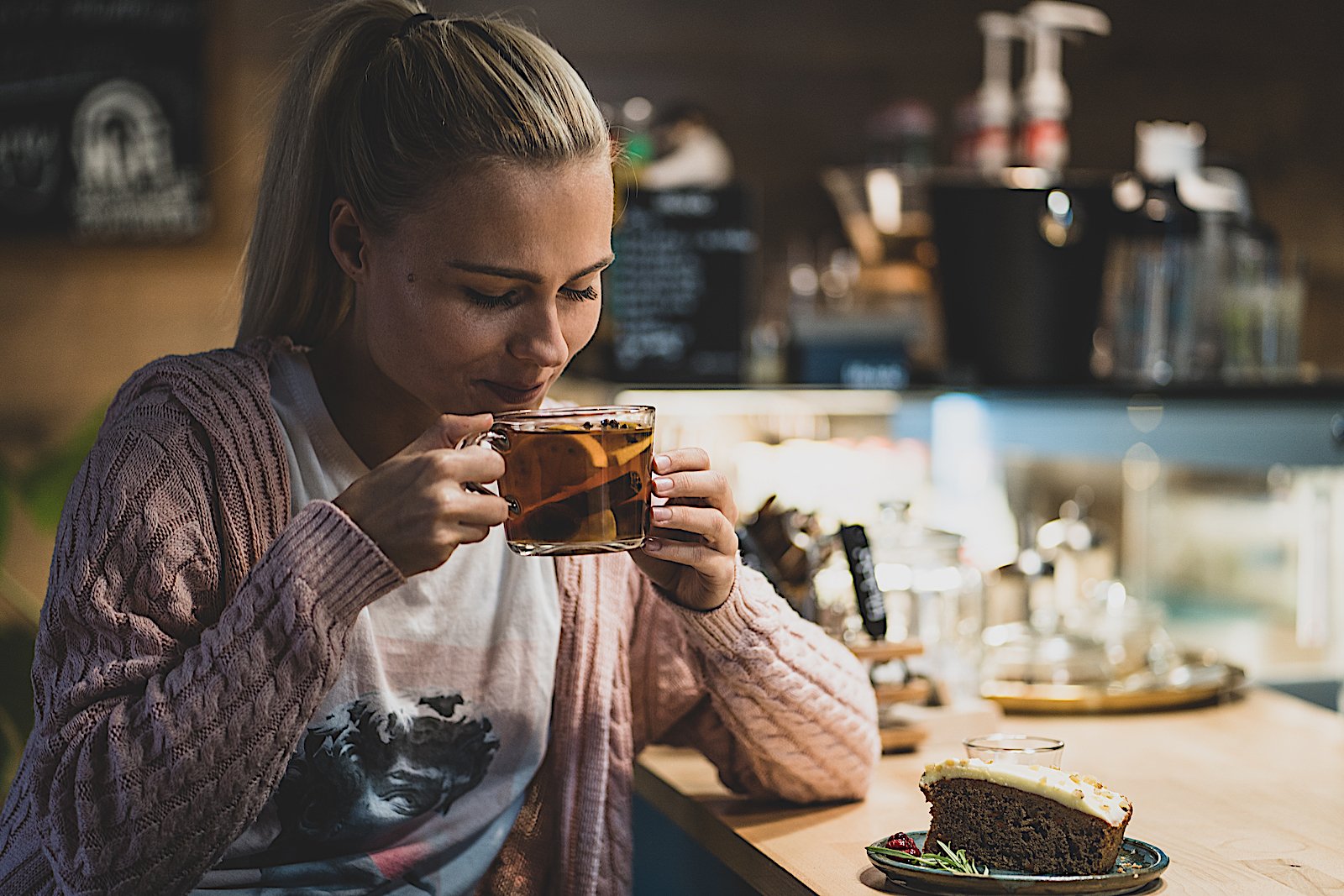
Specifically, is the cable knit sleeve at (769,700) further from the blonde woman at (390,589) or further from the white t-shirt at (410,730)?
the white t-shirt at (410,730)

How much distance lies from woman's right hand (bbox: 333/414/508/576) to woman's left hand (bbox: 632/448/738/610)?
16 centimetres

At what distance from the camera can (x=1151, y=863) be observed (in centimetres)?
117

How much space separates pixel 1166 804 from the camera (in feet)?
4.69

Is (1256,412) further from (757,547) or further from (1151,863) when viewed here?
(1151,863)

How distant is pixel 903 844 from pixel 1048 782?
0.42 ft

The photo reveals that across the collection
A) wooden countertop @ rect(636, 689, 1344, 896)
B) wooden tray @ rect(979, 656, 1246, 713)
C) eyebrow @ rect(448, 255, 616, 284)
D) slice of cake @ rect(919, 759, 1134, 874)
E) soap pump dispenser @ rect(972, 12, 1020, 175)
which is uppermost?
soap pump dispenser @ rect(972, 12, 1020, 175)

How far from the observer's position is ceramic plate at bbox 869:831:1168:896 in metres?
1.12

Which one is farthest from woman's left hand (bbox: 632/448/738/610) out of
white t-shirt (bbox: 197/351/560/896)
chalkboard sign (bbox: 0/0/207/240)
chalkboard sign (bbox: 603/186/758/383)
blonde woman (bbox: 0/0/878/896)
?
chalkboard sign (bbox: 0/0/207/240)

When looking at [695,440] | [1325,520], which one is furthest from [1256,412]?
[695,440]

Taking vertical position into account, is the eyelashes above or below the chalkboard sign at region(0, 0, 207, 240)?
below

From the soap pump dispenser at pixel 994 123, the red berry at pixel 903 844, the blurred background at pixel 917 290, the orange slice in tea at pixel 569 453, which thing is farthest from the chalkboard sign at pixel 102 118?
the red berry at pixel 903 844

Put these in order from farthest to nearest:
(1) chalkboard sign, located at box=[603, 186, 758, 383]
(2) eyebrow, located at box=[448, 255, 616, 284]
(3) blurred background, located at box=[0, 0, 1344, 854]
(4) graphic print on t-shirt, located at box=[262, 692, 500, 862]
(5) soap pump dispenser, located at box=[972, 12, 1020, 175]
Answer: (5) soap pump dispenser, located at box=[972, 12, 1020, 175], (1) chalkboard sign, located at box=[603, 186, 758, 383], (3) blurred background, located at box=[0, 0, 1344, 854], (4) graphic print on t-shirt, located at box=[262, 692, 500, 862], (2) eyebrow, located at box=[448, 255, 616, 284]

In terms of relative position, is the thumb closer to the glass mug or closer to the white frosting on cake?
the glass mug

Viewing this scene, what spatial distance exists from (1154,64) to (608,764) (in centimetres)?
232
